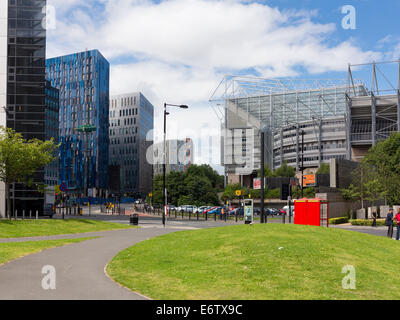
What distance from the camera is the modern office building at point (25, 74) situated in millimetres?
50625

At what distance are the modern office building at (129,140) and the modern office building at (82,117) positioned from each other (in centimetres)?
1945

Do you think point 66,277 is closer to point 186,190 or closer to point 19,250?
point 19,250

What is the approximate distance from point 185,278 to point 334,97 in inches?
5292

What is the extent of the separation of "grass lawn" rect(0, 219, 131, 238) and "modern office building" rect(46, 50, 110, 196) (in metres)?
122

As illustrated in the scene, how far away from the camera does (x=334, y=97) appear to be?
447 feet

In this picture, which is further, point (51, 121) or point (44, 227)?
point (51, 121)

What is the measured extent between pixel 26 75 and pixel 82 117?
10736 centimetres

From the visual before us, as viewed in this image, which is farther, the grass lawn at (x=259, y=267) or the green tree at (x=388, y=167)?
the green tree at (x=388, y=167)

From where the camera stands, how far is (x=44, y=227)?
28766 millimetres

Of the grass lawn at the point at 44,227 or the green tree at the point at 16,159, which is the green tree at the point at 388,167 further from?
the green tree at the point at 16,159

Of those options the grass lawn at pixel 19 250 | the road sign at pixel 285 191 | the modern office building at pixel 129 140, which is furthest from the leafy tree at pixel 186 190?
the modern office building at pixel 129 140

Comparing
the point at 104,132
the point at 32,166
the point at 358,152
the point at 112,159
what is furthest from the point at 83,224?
the point at 112,159

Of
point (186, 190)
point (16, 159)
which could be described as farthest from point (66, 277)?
point (186, 190)
